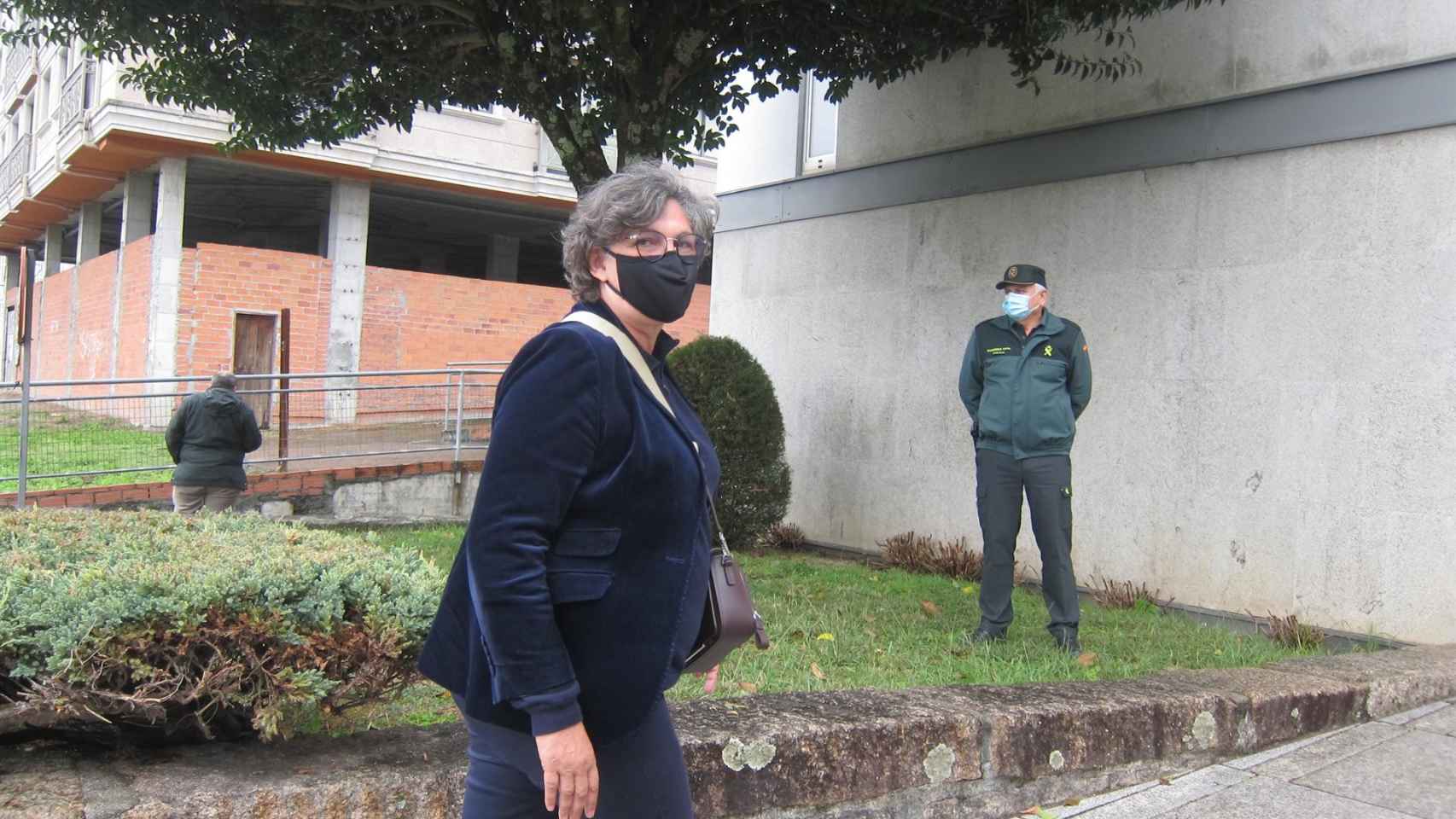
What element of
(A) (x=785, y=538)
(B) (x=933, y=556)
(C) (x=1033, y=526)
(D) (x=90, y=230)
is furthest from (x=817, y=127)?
(D) (x=90, y=230)

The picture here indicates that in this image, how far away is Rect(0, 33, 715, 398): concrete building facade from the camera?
16.0 metres

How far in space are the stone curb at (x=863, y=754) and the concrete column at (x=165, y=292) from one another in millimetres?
14603

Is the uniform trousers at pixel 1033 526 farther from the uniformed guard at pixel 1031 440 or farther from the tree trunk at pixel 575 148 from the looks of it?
the tree trunk at pixel 575 148

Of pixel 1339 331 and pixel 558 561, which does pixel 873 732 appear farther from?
pixel 1339 331

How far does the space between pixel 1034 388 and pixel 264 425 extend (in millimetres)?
9122

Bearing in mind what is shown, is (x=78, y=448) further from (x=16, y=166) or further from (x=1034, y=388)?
(x=16, y=166)

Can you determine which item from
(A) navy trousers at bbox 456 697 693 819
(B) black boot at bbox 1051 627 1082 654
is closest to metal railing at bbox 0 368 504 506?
(B) black boot at bbox 1051 627 1082 654

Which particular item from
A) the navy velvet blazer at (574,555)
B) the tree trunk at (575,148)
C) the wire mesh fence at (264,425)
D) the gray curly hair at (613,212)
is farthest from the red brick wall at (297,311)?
the navy velvet blazer at (574,555)

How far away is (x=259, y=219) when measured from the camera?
2328 cm

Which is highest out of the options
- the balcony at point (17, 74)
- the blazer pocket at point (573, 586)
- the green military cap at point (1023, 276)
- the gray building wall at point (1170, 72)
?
the balcony at point (17, 74)

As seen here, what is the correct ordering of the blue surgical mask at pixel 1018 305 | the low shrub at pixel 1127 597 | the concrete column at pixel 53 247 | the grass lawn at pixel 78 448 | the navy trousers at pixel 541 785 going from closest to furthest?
the navy trousers at pixel 541 785 → the blue surgical mask at pixel 1018 305 → the low shrub at pixel 1127 597 → the grass lawn at pixel 78 448 → the concrete column at pixel 53 247

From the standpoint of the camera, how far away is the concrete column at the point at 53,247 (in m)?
24.5

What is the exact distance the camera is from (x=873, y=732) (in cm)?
345

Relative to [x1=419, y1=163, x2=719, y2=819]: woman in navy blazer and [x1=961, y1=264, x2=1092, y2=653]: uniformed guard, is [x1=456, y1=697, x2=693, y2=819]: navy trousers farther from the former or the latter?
[x1=961, y1=264, x2=1092, y2=653]: uniformed guard
